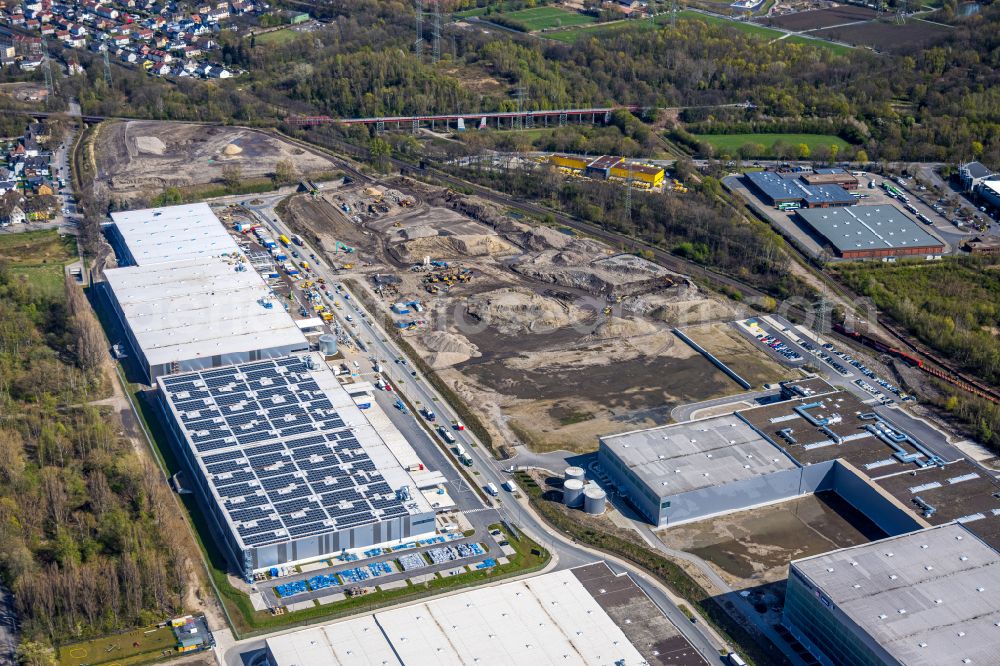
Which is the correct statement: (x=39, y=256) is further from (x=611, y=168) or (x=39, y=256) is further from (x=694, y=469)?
(x=694, y=469)

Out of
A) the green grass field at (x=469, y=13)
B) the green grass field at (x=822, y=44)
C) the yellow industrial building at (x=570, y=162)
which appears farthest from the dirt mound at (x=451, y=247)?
the green grass field at (x=469, y=13)

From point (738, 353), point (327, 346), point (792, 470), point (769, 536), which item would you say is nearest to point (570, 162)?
point (738, 353)

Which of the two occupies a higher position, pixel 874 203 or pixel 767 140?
pixel 767 140

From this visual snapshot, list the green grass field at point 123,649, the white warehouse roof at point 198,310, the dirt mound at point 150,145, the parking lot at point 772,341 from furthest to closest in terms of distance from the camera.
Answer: the dirt mound at point 150,145 < the parking lot at point 772,341 < the white warehouse roof at point 198,310 < the green grass field at point 123,649

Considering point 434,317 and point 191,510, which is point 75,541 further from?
point 434,317

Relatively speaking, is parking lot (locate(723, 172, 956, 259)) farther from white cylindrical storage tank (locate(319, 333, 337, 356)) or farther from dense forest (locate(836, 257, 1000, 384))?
white cylindrical storage tank (locate(319, 333, 337, 356))

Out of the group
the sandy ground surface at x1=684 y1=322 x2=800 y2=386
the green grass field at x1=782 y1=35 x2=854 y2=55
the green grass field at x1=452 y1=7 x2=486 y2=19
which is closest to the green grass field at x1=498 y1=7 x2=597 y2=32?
the green grass field at x1=452 y1=7 x2=486 y2=19

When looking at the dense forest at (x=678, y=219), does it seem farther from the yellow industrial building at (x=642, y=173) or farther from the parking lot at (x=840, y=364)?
the parking lot at (x=840, y=364)
